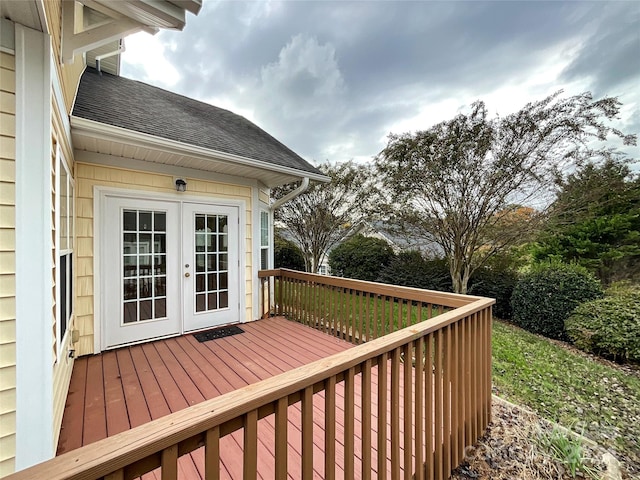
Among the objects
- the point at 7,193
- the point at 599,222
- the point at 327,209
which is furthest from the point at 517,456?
the point at 599,222

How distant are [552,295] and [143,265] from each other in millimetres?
7004

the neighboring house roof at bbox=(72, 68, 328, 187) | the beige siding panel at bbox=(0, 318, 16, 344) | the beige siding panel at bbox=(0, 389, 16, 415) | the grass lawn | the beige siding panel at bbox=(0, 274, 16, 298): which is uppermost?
the neighboring house roof at bbox=(72, 68, 328, 187)

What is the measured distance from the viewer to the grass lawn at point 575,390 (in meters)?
2.52

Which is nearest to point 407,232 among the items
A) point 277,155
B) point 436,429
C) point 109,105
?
point 277,155

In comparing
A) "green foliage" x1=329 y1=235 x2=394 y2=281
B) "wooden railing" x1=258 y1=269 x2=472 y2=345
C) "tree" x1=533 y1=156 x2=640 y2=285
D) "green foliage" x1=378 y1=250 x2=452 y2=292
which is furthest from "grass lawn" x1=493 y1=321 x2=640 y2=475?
"green foliage" x1=329 y1=235 x2=394 y2=281

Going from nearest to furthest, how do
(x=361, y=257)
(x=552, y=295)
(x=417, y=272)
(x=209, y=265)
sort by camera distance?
(x=209, y=265)
(x=552, y=295)
(x=417, y=272)
(x=361, y=257)

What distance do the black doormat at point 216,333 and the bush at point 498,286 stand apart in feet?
18.5

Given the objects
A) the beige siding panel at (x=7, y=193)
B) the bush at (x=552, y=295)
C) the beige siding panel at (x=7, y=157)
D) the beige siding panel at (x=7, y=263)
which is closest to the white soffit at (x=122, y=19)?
the beige siding panel at (x=7, y=157)

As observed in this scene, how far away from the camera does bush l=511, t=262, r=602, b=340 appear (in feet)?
16.7

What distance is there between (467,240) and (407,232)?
1.50 metres

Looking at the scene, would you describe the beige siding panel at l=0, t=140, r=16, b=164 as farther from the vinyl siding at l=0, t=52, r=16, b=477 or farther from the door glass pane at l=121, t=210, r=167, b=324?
the door glass pane at l=121, t=210, r=167, b=324

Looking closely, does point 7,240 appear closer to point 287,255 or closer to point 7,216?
point 7,216

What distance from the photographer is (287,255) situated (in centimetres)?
1048

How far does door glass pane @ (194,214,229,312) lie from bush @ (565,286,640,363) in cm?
584
